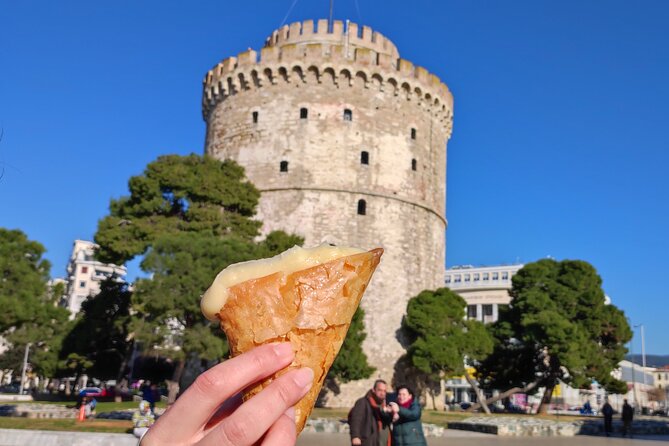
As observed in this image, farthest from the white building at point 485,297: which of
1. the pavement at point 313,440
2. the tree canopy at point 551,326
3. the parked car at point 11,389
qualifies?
the pavement at point 313,440

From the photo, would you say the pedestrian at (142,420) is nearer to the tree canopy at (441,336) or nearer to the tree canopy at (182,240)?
the tree canopy at (182,240)

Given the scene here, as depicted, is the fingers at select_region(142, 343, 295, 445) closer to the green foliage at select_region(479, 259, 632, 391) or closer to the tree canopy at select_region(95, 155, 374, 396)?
the tree canopy at select_region(95, 155, 374, 396)

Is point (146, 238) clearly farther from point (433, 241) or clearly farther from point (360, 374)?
point (433, 241)

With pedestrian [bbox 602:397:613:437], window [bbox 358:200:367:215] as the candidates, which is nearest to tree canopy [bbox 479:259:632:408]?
pedestrian [bbox 602:397:613:437]

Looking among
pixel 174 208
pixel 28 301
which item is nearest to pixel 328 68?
pixel 174 208

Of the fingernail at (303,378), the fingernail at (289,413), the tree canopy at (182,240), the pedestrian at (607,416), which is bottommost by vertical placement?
the pedestrian at (607,416)

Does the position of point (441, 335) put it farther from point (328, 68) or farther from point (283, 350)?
point (283, 350)
